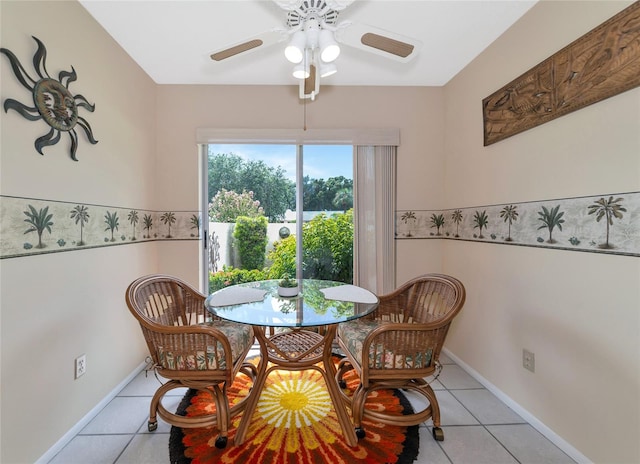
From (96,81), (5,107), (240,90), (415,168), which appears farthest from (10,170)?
(415,168)

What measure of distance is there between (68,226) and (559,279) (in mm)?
2876

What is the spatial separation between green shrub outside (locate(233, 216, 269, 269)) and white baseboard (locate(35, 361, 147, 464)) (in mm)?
1296

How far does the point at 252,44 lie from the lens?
1.42 m

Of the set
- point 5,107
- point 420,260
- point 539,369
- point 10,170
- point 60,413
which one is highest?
point 5,107

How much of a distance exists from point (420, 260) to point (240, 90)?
2.43 m

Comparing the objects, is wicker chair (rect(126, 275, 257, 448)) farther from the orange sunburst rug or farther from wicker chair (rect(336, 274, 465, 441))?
wicker chair (rect(336, 274, 465, 441))

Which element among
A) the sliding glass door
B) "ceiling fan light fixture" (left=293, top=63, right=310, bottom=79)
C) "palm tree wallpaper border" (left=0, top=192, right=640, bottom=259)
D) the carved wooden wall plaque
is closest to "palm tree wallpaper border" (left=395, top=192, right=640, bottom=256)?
"palm tree wallpaper border" (left=0, top=192, right=640, bottom=259)

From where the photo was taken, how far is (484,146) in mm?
2184

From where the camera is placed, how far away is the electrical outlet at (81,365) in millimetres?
1677

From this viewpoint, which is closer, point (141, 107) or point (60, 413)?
point (60, 413)

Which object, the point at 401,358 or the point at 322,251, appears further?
the point at 322,251

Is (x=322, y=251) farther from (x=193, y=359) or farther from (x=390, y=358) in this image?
(x=193, y=359)

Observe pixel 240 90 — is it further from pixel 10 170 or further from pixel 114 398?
pixel 114 398

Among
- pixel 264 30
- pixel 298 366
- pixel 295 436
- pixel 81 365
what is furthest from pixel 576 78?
pixel 81 365
